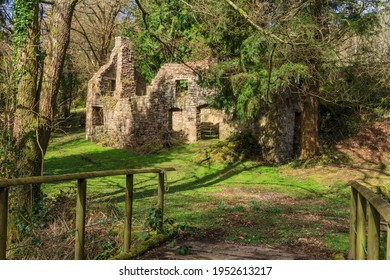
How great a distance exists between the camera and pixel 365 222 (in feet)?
13.3

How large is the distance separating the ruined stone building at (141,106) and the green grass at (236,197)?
7.46 feet

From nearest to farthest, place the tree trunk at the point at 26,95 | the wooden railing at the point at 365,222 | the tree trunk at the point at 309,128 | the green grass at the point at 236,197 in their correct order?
the wooden railing at the point at 365,222 → the green grass at the point at 236,197 → the tree trunk at the point at 26,95 → the tree trunk at the point at 309,128

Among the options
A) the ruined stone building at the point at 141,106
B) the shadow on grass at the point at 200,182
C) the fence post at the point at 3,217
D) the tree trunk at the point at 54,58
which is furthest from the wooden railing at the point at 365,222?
the ruined stone building at the point at 141,106

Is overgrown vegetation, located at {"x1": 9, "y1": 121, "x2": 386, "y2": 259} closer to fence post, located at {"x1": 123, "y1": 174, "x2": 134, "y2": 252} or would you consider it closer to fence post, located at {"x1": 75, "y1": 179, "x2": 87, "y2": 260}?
fence post, located at {"x1": 123, "y1": 174, "x2": 134, "y2": 252}

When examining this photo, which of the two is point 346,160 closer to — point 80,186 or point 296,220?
point 296,220

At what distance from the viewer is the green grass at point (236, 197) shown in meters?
6.70

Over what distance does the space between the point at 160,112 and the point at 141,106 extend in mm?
1247

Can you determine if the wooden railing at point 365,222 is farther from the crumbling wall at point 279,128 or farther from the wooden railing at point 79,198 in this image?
the crumbling wall at point 279,128

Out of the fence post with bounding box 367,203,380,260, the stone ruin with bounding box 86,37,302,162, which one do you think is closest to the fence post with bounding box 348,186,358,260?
the fence post with bounding box 367,203,380,260

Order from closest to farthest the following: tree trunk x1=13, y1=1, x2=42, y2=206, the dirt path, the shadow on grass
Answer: the dirt path, tree trunk x1=13, y1=1, x2=42, y2=206, the shadow on grass

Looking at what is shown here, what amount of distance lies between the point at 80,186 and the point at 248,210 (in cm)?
595

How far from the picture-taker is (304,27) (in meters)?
12.9

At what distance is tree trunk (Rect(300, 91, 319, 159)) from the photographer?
644 inches

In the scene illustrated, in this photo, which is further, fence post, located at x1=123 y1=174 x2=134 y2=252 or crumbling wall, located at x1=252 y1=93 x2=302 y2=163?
crumbling wall, located at x1=252 y1=93 x2=302 y2=163
